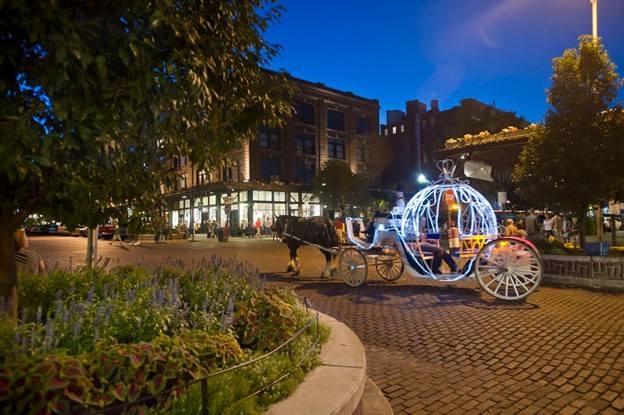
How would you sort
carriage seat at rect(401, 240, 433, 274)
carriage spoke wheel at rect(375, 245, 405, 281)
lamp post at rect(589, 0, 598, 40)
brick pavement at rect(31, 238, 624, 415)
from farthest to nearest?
lamp post at rect(589, 0, 598, 40)
carriage spoke wheel at rect(375, 245, 405, 281)
carriage seat at rect(401, 240, 433, 274)
brick pavement at rect(31, 238, 624, 415)

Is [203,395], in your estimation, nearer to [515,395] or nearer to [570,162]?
[515,395]

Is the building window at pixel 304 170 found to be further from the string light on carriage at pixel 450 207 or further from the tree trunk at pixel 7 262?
the tree trunk at pixel 7 262

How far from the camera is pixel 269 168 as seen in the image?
4428 centimetres

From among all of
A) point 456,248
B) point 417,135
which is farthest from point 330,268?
point 417,135

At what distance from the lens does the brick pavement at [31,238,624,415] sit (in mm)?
4012

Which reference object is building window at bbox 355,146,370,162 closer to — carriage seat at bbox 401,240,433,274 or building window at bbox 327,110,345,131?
building window at bbox 327,110,345,131

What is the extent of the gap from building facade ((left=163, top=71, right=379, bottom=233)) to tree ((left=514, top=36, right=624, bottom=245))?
91.7 ft

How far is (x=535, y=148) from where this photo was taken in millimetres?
12125

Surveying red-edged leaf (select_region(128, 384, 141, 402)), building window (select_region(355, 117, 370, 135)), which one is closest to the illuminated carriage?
red-edged leaf (select_region(128, 384, 141, 402))

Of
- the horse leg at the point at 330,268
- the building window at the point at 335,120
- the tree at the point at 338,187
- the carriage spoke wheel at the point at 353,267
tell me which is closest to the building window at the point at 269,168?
the tree at the point at 338,187

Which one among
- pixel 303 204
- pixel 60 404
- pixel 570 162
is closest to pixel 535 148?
pixel 570 162

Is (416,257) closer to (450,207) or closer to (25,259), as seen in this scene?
(450,207)

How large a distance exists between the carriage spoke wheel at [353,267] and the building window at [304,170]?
36.4m

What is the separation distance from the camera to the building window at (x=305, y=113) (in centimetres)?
4728
